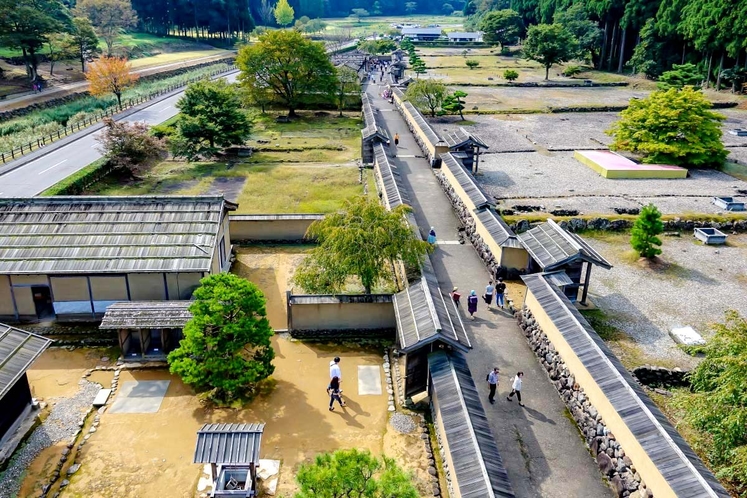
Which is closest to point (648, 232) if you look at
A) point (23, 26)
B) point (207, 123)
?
point (207, 123)

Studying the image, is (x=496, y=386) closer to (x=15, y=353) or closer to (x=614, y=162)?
(x=15, y=353)

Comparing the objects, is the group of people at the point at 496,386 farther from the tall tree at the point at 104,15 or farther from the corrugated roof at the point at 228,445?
the tall tree at the point at 104,15

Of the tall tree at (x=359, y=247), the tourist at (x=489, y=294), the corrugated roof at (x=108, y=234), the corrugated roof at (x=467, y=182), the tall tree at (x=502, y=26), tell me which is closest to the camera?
the tall tree at (x=359, y=247)

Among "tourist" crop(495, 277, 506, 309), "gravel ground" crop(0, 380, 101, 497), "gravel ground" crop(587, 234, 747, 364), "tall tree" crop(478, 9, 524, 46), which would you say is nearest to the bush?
"tall tree" crop(478, 9, 524, 46)

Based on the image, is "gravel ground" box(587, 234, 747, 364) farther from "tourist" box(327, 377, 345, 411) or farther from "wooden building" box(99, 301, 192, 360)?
"wooden building" box(99, 301, 192, 360)

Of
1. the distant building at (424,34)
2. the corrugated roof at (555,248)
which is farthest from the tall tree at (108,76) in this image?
the distant building at (424,34)
